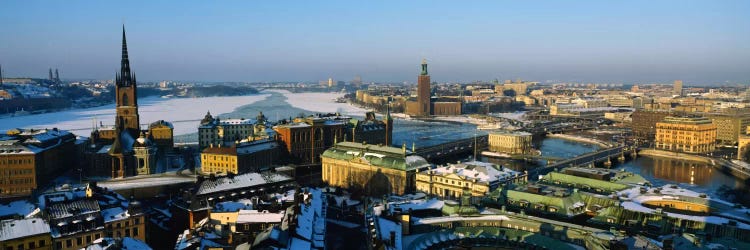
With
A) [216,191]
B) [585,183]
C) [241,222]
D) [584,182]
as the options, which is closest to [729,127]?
[584,182]

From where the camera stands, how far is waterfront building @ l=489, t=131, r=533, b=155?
115 m

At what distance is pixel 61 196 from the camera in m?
40.7

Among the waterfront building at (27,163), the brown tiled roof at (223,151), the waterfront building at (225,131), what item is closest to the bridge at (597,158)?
the brown tiled roof at (223,151)

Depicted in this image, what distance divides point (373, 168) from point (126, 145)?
3282 centimetres

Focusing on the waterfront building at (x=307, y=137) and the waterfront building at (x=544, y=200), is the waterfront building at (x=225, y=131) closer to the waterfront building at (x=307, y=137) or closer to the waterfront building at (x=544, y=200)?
the waterfront building at (x=307, y=137)

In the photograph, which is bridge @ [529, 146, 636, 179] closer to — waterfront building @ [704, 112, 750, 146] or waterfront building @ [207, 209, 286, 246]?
waterfront building @ [704, 112, 750, 146]

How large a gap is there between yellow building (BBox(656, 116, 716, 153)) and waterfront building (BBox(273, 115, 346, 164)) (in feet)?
225

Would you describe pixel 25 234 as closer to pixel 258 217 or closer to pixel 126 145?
pixel 258 217

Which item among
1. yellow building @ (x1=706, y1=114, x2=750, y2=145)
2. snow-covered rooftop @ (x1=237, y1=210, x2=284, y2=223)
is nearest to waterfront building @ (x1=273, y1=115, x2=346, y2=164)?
snow-covered rooftop @ (x1=237, y1=210, x2=284, y2=223)

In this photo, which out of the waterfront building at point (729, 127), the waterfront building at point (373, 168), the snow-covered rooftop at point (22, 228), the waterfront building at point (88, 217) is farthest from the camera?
the waterfront building at point (729, 127)

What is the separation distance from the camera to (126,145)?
7556 centimetres

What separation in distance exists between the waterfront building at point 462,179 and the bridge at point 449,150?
3913 cm

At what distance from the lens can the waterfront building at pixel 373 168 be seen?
6406 cm

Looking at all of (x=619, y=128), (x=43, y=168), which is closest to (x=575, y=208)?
(x=43, y=168)
